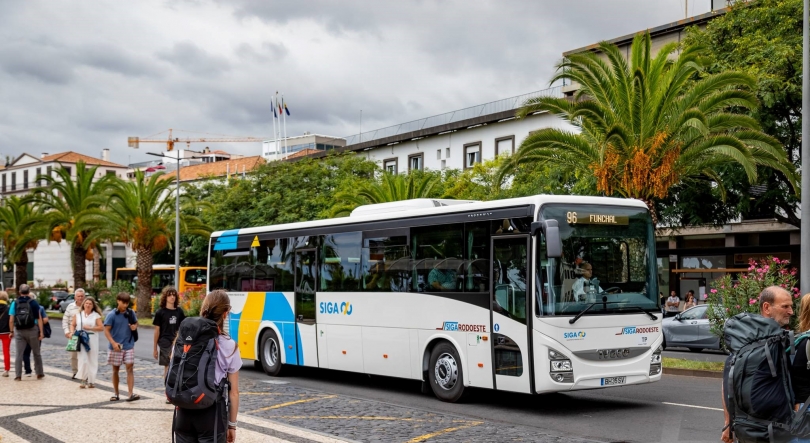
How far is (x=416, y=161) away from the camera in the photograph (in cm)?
5159

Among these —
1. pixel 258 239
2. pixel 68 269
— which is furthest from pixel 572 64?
pixel 68 269

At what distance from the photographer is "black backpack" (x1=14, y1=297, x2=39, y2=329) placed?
16.9m

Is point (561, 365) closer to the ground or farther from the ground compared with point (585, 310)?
closer to the ground

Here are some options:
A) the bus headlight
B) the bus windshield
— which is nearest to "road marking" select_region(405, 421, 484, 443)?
the bus headlight

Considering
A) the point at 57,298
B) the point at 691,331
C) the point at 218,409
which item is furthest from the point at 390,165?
the point at 218,409

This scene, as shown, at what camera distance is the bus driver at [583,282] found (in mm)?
12102

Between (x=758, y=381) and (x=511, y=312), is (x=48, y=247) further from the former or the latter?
(x=758, y=381)

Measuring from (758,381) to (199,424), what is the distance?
3.47 metres

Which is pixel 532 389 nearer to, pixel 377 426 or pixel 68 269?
pixel 377 426

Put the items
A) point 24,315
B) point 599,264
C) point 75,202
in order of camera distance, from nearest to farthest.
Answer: point 599,264
point 24,315
point 75,202

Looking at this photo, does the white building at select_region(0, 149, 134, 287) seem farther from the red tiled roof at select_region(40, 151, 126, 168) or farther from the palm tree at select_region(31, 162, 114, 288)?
the palm tree at select_region(31, 162, 114, 288)

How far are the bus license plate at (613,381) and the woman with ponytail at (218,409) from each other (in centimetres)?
723

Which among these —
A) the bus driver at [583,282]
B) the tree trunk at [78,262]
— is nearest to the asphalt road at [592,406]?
the bus driver at [583,282]

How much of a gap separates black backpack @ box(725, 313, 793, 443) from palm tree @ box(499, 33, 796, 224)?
16.0 metres
